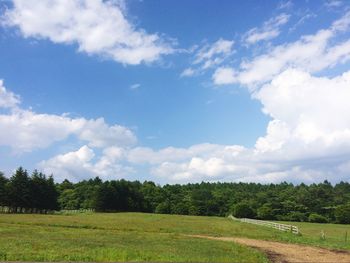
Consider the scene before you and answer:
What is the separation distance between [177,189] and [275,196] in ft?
171

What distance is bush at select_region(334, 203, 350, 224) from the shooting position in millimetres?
122750

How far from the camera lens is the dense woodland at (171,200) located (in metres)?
112

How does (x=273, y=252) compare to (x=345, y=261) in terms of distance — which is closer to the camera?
(x=345, y=261)

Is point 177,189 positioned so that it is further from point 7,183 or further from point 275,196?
point 7,183

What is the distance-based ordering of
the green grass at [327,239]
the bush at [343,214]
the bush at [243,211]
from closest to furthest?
the green grass at [327,239], the bush at [343,214], the bush at [243,211]

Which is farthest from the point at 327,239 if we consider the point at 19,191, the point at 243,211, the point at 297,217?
the point at 297,217

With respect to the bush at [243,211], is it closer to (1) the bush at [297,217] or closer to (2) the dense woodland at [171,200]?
(2) the dense woodland at [171,200]

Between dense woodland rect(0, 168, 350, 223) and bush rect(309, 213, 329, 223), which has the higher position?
dense woodland rect(0, 168, 350, 223)

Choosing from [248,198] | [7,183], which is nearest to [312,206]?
[248,198]

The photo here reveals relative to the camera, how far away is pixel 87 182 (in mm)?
184375

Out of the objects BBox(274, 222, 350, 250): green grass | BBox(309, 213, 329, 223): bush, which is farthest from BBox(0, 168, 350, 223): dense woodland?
BBox(274, 222, 350, 250): green grass

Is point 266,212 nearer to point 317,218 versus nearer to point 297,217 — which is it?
point 297,217

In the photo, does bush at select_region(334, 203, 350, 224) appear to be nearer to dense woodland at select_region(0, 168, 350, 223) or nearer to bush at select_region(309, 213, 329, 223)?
dense woodland at select_region(0, 168, 350, 223)

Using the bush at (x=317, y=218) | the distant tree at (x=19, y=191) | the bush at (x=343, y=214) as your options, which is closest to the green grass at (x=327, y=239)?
the bush at (x=343, y=214)
